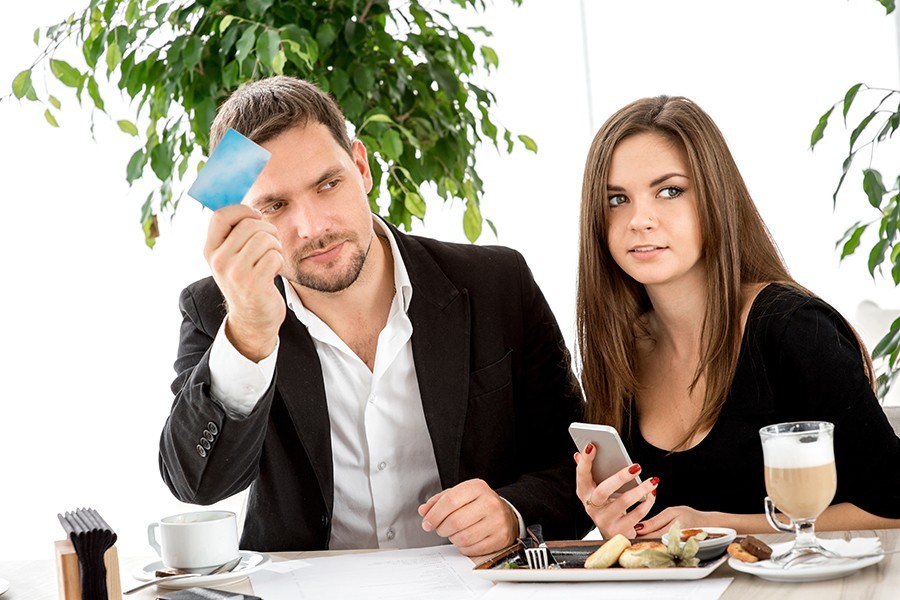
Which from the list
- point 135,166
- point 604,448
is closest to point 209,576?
point 604,448

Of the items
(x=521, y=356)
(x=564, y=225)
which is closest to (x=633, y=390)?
(x=521, y=356)

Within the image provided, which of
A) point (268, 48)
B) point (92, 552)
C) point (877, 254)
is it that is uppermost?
point (268, 48)

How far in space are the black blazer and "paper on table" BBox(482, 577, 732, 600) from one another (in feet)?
1.27

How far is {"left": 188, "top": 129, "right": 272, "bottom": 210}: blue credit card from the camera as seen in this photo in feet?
4.96

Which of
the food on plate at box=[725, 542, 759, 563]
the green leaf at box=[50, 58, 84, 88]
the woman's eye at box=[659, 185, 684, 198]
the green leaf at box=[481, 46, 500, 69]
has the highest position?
the green leaf at box=[481, 46, 500, 69]

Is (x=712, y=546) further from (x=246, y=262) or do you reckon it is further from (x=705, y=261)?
(x=246, y=262)

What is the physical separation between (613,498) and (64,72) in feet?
5.20

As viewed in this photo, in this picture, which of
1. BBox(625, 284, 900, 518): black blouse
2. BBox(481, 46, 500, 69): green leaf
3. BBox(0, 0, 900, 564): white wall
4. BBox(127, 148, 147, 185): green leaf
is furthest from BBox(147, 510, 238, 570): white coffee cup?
BBox(0, 0, 900, 564): white wall

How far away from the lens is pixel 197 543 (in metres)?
1.58

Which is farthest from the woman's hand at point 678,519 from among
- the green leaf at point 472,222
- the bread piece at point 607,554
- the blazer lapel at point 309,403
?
the green leaf at point 472,222

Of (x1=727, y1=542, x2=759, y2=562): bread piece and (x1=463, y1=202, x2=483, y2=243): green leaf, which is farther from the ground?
(x1=463, y1=202, x2=483, y2=243): green leaf

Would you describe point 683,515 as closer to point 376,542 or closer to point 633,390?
point 633,390

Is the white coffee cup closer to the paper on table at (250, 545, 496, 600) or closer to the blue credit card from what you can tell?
the paper on table at (250, 545, 496, 600)

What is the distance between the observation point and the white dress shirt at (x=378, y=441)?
1990 millimetres
